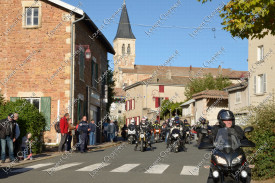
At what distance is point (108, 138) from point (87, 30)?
9689 mm

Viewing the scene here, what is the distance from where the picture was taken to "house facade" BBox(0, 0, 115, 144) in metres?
23.3

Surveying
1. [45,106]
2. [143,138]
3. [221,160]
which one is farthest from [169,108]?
[221,160]

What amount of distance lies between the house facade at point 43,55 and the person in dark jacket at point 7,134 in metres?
8.11

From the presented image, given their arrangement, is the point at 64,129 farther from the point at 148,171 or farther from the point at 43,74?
the point at 148,171

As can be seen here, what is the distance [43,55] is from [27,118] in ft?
23.3

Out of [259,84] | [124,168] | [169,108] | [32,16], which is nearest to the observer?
[124,168]

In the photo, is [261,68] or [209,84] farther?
[209,84]

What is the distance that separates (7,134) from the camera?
14586mm

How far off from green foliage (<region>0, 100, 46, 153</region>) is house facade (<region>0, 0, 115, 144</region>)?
510 cm

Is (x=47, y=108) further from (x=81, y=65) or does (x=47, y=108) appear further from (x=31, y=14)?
(x=31, y=14)

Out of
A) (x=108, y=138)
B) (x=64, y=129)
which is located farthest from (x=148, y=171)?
Result: (x=108, y=138)

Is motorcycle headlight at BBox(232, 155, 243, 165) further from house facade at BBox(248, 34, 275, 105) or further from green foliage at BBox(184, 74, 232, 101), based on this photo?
green foliage at BBox(184, 74, 232, 101)

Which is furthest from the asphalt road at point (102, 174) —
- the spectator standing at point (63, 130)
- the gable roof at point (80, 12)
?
the gable roof at point (80, 12)

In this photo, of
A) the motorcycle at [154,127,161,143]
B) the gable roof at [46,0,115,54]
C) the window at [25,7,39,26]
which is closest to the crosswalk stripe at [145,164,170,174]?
the gable roof at [46,0,115,54]
